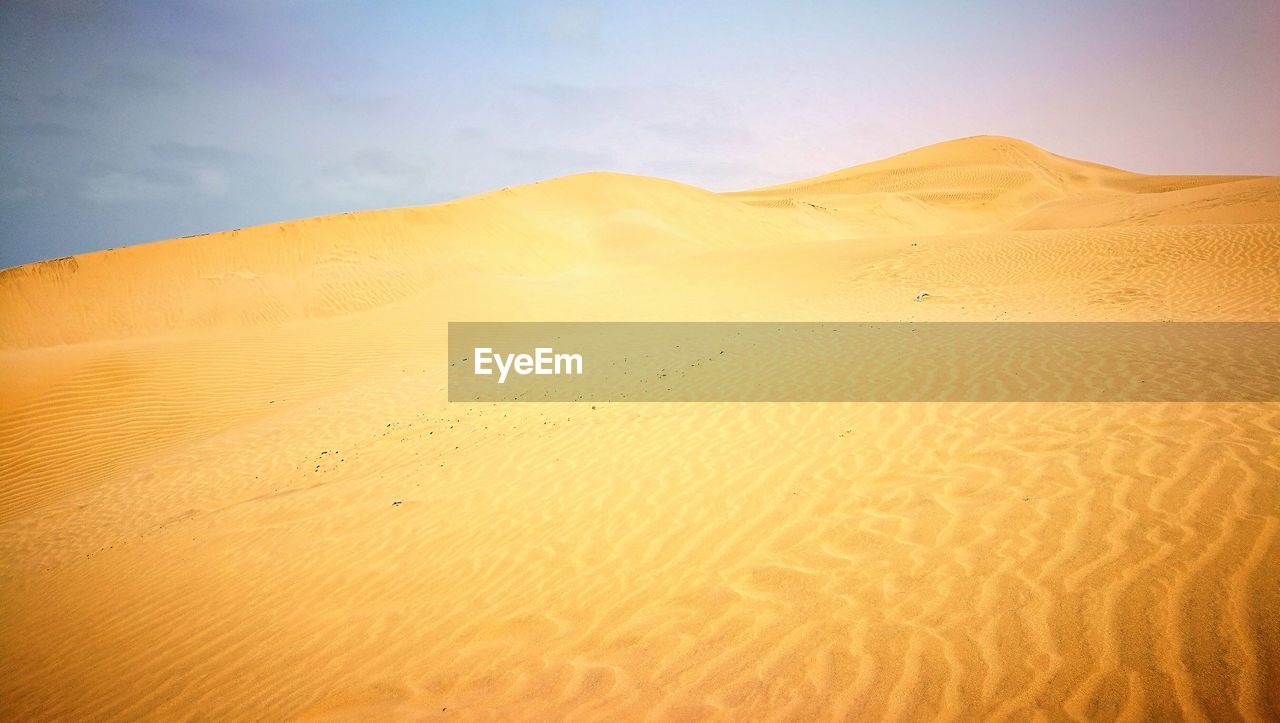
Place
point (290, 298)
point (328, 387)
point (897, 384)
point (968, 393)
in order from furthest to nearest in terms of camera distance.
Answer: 1. point (290, 298)
2. point (328, 387)
3. point (897, 384)
4. point (968, 393)

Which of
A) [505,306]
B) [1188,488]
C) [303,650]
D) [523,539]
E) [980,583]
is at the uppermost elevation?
[505,306]

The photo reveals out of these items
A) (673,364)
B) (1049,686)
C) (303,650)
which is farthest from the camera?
(673,364)

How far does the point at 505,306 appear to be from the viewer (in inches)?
747

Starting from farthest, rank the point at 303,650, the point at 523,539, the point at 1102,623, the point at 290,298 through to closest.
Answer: the point at 290,298, the point at 523,539, the point at 303,650, the point at 1102,623

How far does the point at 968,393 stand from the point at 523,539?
5765mm

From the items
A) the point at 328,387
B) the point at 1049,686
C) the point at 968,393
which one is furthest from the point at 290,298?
the point at 1049,686

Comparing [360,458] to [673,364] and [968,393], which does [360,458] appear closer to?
[673,364]

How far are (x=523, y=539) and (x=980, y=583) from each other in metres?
3.62

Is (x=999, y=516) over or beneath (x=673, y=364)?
beneath

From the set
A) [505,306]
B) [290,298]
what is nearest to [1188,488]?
[505,306]

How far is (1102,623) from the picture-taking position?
3.01 metres

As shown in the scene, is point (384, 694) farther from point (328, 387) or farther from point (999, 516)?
point (328, 387)

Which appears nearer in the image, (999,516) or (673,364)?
(999,516)

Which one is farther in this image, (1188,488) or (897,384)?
(897,384)
